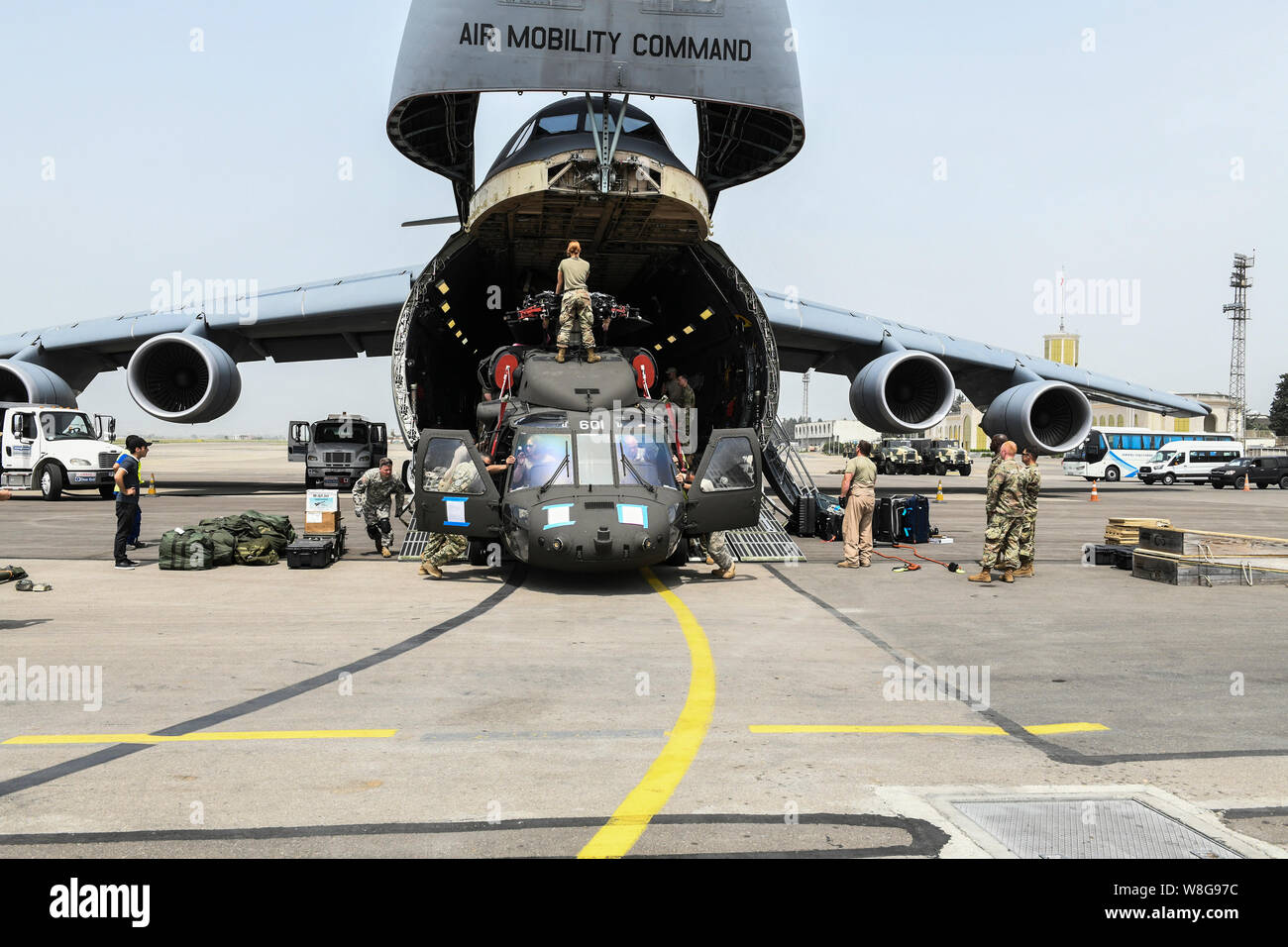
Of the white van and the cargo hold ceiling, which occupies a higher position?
the cargo hold ceiling

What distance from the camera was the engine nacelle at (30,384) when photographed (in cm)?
2506

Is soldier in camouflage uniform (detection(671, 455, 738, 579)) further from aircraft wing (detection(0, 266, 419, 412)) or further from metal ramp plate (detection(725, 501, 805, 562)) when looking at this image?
aircraft wing (detection(0, 266, 419, 412))

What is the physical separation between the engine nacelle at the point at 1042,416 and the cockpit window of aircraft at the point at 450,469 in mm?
16223

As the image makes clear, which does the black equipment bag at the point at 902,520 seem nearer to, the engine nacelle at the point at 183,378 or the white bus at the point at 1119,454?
the engine nacelle at the point at 183,378

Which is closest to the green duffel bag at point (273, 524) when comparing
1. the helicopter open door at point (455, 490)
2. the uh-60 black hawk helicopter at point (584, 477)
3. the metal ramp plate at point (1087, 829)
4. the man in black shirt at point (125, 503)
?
the man in black shirt at point (125, 503)

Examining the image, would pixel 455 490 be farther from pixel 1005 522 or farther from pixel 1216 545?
pixel 1216 545

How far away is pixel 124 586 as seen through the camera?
11406mm

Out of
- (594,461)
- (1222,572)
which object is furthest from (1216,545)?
(594,461)

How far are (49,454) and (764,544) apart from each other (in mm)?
20479

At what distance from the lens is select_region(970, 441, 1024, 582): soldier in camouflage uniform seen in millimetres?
12367

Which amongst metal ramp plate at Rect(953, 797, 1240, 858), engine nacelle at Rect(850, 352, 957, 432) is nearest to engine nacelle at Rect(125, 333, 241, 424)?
engine nacelle at Rect(850, 352, 957, 432)

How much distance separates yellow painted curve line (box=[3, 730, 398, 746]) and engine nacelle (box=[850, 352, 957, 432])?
16982mm
